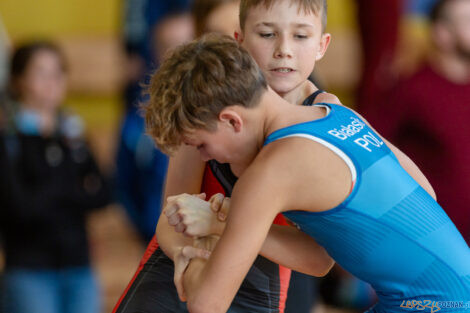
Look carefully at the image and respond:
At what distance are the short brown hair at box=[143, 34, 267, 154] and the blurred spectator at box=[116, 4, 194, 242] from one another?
2230 millimetres

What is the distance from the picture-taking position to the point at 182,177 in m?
1.87

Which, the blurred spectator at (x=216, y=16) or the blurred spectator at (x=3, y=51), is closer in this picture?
the blurred spectator at (x=216, y=16)

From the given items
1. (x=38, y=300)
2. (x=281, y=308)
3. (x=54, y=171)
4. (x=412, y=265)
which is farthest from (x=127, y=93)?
(x=412, y=265)

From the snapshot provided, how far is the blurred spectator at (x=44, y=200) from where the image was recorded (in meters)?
3.08

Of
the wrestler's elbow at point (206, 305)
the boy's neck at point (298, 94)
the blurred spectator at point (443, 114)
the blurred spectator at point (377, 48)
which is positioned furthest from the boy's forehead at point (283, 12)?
the blurred spectator at point (377, 48)

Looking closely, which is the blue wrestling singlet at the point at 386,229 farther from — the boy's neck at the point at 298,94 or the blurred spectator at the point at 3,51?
the blurred spectator at the point at 3,51

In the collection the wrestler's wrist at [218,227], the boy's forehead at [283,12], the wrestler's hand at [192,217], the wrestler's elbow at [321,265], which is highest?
the boy's forehead at [283,12]

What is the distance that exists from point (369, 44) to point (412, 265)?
2777 mm

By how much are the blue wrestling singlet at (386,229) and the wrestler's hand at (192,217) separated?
163 millimetres

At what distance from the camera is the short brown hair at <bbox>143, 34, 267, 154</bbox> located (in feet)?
5.03

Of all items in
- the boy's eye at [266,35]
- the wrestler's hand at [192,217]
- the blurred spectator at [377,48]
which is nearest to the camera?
the wrestler's hand at [192,217]

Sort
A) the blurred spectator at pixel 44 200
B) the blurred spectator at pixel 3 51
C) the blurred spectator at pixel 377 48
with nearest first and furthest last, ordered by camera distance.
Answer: the blurred spectator at pixel 44 200 → the blurred spectator at pixel 377 48 → the blurred spectator at pixel 3 51

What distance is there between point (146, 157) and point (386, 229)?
258cm

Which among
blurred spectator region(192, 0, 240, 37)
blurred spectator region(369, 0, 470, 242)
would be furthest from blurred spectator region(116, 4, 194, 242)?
blurred spectator region(192, 0, 240, 37)
